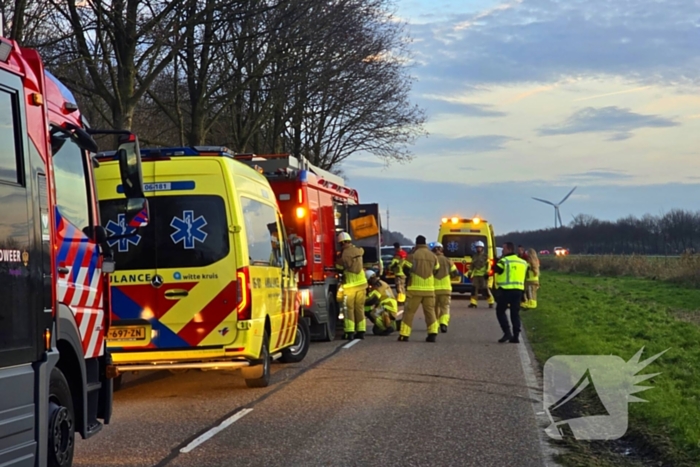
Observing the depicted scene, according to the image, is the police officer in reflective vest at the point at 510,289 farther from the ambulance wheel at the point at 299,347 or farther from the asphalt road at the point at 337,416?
the ambulance wheel at the point at 299,347

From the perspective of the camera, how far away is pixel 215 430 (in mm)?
8734

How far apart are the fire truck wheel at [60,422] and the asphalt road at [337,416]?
1279 millimetres

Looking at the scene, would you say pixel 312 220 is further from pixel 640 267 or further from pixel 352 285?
pixel 640 267

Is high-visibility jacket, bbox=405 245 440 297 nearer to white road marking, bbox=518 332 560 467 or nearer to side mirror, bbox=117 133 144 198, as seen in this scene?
white road marking, bbox=518 332 560 467

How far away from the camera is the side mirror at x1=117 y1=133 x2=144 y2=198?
22.6ft

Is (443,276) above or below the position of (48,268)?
below

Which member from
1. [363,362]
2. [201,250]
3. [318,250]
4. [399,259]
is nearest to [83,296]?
[201,250]

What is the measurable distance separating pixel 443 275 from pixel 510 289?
4.51 ft

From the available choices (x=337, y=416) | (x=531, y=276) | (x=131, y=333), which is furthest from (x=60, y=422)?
(x=531, y=276)

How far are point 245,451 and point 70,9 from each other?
506 inches

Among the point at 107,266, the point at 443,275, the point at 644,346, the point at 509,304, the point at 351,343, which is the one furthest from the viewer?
the point at 443,275

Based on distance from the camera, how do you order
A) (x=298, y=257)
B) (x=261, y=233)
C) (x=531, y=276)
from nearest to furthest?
(x=261, y=233), (x=298, y=257), (x=531, y=276)

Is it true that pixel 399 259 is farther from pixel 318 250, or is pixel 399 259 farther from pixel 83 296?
pixel 83 296

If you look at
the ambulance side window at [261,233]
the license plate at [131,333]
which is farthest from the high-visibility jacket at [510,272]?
the license plate at [131,333]
